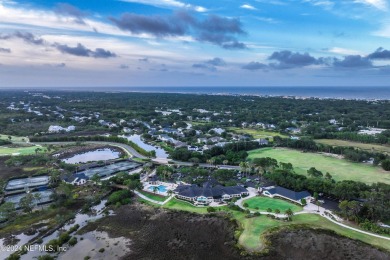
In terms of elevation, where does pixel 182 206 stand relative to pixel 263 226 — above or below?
below

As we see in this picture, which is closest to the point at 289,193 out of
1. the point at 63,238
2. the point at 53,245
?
the point at 63,238

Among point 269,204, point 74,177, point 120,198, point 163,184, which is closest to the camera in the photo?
point 269,204

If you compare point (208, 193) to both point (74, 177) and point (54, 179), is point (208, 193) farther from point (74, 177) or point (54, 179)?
point (54, 179)

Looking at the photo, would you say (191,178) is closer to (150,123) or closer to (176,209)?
(176,209)

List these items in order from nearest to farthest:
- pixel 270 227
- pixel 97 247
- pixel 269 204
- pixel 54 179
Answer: pixel 97 247
pixel 270 227
pixel 269 204
pixel 54 179

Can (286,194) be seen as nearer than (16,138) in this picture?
Yes

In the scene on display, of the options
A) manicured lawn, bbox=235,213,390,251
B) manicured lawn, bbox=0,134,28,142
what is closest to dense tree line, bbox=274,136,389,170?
manicured lawn, bbox=235,213,390,251

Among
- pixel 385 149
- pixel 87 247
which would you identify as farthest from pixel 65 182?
pixel 385 149

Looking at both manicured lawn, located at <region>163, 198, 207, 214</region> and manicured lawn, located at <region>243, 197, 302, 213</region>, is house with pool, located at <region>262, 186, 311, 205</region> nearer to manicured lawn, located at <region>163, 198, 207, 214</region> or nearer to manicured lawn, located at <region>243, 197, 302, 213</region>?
manicured lawn, located at <region>243, 197, 302, 213</region>
